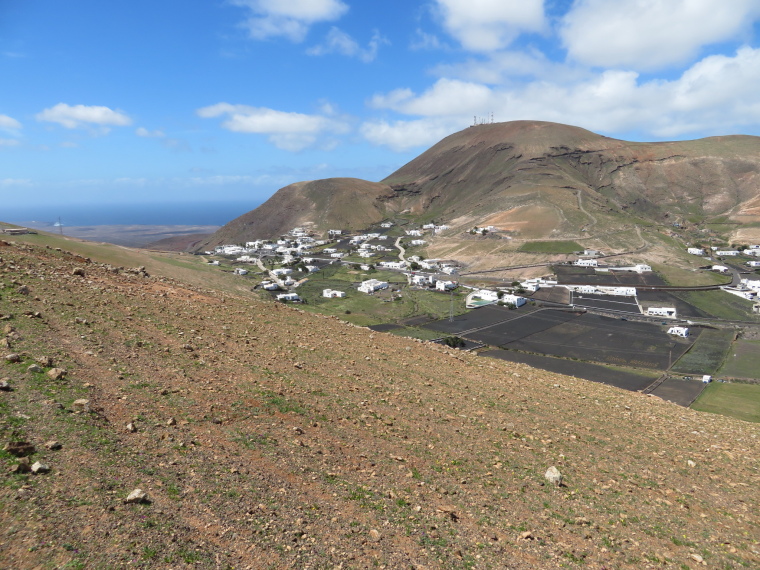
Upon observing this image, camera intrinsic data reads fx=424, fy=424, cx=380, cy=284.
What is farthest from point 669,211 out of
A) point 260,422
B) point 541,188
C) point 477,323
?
point 260,422

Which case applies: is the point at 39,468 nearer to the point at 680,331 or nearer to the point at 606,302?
the point at 680,331

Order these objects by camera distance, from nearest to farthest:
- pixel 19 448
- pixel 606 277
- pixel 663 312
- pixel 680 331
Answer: pixel 19 448, pixel 680 331, pixel 663 312, pixel 606 277

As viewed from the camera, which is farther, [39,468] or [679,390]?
[679,390]

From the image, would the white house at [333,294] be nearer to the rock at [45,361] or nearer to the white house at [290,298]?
the white house at [290,298]

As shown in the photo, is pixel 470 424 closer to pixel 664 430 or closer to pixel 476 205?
pixel 664 430

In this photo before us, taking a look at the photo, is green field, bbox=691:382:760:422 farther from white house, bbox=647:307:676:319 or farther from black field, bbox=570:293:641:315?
black field, bbox=570:293:641:315

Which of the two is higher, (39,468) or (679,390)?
(39,468)

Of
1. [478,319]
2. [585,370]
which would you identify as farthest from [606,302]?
[585,370]

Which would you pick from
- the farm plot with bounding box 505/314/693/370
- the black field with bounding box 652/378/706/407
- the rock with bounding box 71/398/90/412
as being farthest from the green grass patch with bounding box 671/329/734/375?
the rock with bounding box 71/398/90/412
